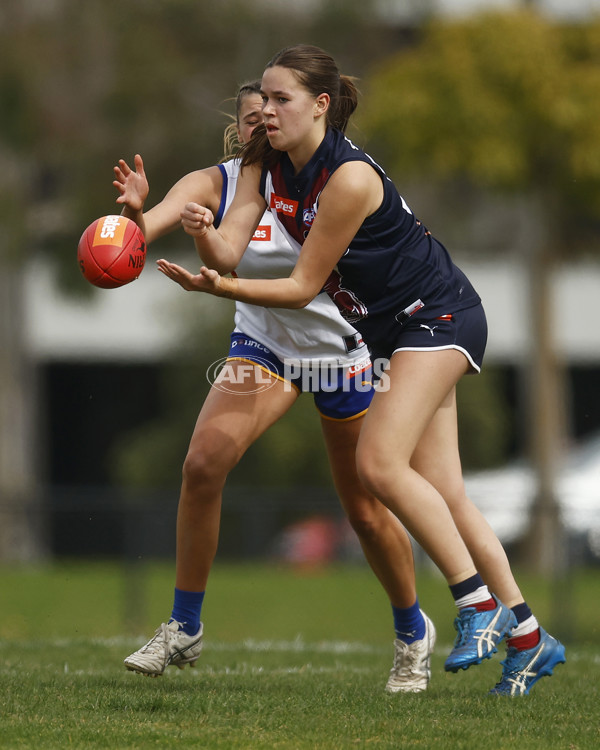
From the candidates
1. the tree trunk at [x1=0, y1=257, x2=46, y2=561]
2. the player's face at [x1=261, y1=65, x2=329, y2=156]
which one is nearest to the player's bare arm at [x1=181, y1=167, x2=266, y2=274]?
the player's face at [x1=261, y1=65, x2=329, y2=156]

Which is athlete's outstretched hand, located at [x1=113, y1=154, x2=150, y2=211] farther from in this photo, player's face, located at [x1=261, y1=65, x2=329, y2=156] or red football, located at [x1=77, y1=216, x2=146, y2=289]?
player's face, located at [x1=261, y1=65, x2=329, y2=156]

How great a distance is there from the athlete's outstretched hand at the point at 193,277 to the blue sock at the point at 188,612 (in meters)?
1.50

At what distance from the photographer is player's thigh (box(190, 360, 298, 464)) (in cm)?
512

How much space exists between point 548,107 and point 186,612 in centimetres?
1098

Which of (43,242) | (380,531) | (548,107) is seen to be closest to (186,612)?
(380,531)

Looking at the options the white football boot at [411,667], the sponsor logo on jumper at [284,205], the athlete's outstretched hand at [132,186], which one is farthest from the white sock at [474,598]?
the athlete's outstretched hand at [132,186]

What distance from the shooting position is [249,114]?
5.39m

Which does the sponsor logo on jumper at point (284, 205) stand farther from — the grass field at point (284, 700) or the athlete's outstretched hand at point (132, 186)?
the grass field at point (284, 700)

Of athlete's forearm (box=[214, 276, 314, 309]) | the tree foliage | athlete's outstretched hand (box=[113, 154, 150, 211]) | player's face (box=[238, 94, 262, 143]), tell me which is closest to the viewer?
athlete's forearm (box=[214, 276, 314, 309])

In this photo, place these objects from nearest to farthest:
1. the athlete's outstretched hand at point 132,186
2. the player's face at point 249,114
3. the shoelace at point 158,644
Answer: the athlete's outstretched hand at point 132,186 → the shoelace at point 158,644 → the player's face at point 249,114

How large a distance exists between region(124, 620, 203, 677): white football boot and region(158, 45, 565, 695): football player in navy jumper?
3.61ft

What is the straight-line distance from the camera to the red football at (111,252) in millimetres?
4652

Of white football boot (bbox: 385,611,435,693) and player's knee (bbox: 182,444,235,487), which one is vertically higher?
player's knee (bbox: 182,444,235,487)

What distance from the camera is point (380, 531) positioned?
213 inches
